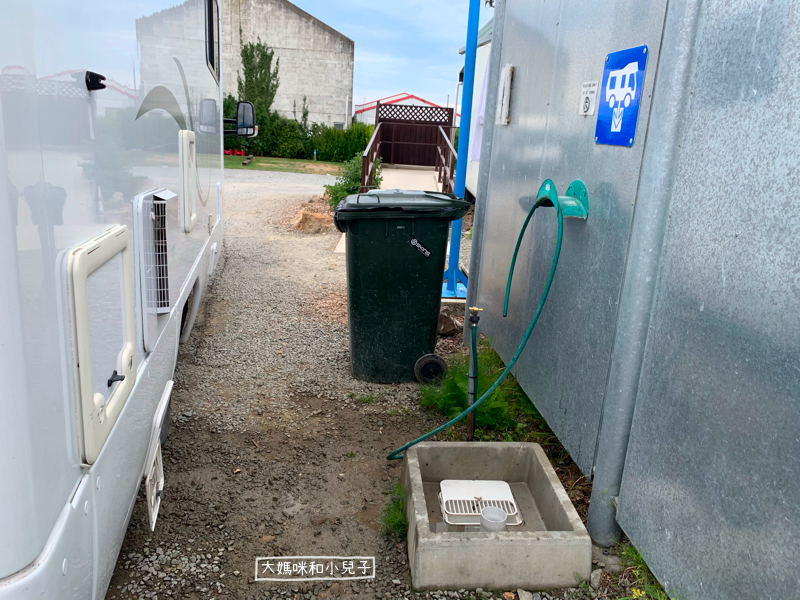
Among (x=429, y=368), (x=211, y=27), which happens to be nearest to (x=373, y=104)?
(x=211, y=27)

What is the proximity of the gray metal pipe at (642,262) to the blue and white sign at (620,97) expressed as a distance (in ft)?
0.55

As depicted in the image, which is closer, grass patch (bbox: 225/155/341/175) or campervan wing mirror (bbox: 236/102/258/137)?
campervan wing mirror (bbox: 236/102/258/137)

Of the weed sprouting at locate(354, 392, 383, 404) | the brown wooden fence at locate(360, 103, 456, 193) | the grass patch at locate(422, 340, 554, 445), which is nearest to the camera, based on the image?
the grass patch at locate(422, 340, 554, 445)

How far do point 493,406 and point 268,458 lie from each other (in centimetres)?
128

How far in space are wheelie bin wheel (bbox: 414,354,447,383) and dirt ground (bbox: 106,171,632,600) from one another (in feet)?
0.39

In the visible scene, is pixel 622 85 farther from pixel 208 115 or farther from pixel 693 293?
pixel 208 115

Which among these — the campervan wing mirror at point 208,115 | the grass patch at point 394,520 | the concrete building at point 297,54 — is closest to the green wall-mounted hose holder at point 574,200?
the grass patch at point 394,520

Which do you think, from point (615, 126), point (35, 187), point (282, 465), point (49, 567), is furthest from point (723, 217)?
point (282, 465)

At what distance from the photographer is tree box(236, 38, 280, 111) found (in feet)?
93.2

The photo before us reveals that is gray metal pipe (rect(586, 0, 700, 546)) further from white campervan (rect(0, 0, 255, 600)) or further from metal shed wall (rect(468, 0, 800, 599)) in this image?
white campervan (rect(0, 0, 255, 600))

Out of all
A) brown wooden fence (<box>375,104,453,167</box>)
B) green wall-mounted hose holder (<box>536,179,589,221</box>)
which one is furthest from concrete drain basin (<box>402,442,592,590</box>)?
brown wooden fence (<box>375,104,453,167</box>)

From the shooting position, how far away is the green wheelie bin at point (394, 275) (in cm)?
381

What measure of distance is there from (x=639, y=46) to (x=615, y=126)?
30 cm

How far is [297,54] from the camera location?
29.9m
